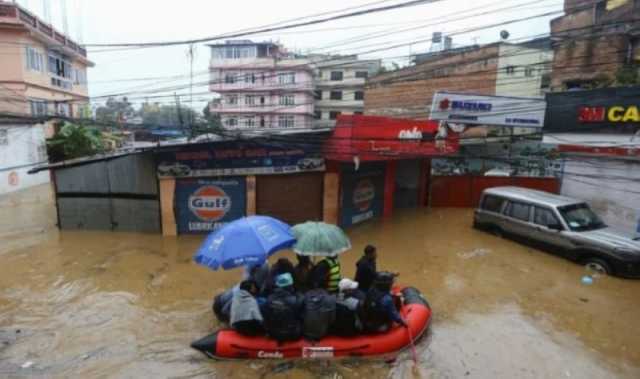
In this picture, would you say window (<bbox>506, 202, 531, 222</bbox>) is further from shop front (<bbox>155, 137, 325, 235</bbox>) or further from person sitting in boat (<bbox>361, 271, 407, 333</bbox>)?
person sitting in boat (<bbox>361, 271, 407, 333</bbox>)

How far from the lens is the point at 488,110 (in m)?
14.2

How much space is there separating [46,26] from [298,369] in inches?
1215

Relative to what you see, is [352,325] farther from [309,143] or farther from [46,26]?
[46,26]

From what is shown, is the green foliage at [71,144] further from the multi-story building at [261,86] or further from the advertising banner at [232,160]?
the multi-story building at [261,86]

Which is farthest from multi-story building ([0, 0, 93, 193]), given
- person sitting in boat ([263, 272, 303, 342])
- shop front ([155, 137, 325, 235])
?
person sitting in boat ([263, 272, 303, 342])

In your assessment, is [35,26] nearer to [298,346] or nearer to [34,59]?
[34,59]

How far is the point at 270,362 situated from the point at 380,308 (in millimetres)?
1853

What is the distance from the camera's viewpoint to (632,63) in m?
15.5

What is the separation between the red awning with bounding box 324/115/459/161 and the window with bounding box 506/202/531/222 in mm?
2943

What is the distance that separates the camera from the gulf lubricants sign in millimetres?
12336

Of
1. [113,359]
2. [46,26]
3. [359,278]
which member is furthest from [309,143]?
[46,26]

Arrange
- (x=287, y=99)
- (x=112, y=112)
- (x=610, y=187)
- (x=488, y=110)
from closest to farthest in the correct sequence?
1. (x=610, y=187)
2. (x=488, y=110)
3. (x=287, y=99)
4. (x=112, y=112)

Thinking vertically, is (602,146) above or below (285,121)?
below

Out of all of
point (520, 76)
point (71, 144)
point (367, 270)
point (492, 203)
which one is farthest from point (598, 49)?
point (71, 144)
